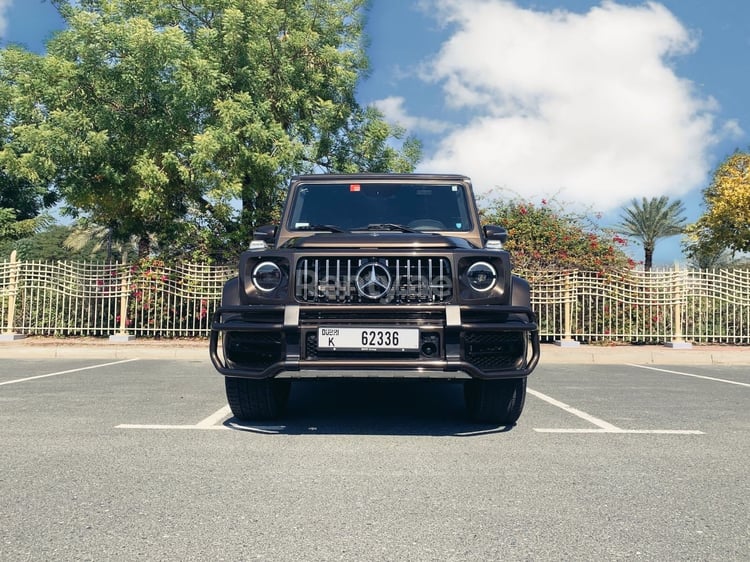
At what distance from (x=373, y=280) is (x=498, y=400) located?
1.41 metres

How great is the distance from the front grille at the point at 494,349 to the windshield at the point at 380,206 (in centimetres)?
148

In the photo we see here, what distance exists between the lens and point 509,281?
170 inches

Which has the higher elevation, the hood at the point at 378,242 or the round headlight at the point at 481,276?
the hood at the point at 378,242

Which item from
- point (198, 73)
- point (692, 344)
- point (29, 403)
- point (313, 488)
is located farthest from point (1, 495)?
point (692, 344)

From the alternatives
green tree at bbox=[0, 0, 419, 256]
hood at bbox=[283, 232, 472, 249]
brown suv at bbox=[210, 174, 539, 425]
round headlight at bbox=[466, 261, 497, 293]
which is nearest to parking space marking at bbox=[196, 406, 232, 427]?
brown suv at bbox=[210, 174, 539, 425]

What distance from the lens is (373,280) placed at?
4273mm

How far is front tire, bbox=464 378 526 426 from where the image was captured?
Answer: 471cm

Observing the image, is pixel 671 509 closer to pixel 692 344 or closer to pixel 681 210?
pixel 692 344

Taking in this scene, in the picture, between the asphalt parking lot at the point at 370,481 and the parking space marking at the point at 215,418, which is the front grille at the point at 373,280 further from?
the parking space marking at the point at 215,418

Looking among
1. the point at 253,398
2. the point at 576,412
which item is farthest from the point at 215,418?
the point at 576,412

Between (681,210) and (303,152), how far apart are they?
107 ft

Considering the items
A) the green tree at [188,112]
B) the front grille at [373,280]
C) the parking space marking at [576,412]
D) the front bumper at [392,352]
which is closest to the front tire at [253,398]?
the front bumper at [392,352]

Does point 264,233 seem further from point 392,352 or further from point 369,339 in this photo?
point 392,352

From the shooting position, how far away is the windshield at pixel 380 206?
5.52 metres
